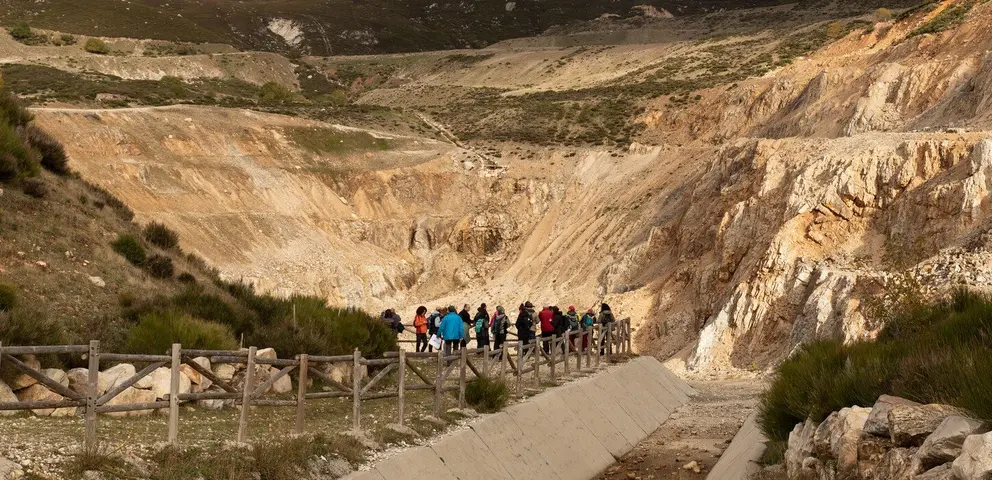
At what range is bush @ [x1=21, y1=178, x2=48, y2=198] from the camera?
21328 mm

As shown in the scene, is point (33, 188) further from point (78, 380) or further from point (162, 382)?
point (162, 382)

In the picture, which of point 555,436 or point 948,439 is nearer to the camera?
point 948,439

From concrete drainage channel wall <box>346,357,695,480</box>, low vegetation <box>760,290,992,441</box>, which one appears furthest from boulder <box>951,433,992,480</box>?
concrete drainage channel wall <box>346,357,695,480</box>

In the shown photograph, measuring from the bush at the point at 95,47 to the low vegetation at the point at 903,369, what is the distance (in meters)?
99.1

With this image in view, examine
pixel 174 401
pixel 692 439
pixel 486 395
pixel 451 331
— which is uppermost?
pixel 174 401

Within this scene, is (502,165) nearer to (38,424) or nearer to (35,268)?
(35,268)

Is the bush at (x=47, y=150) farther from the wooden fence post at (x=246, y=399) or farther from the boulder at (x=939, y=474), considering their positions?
the boulder at (x=939, y=474)

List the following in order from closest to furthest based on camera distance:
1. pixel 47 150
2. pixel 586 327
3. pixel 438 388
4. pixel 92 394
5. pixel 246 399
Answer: pixel 92 394
pixel 246 399
pixel 438 388
pixel 586 327
pixel 47 150

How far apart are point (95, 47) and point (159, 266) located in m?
88.5

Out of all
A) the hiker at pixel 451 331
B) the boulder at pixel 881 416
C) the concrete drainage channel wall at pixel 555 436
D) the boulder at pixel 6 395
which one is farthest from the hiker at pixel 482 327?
the boulder at pixel 881 416

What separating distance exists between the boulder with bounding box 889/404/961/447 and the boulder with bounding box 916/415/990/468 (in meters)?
0.36

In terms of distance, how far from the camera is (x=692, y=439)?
66.4 feet

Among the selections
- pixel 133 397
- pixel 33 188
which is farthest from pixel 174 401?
pixel 33 188

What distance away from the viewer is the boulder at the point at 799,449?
34.1ft
